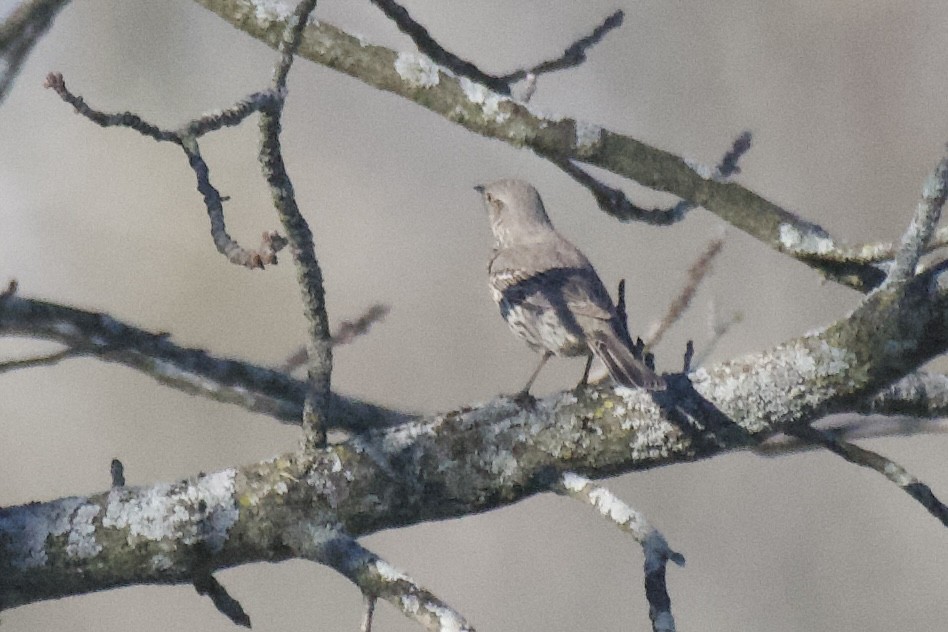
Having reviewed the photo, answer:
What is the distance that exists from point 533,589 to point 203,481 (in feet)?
17.8

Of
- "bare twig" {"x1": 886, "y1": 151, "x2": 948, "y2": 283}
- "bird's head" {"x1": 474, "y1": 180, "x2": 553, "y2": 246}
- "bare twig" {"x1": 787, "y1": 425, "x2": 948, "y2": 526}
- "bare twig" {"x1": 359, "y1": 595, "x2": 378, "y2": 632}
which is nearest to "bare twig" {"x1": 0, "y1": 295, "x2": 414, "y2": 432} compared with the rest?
"bare twig" {"x1": 359, "y1": 595, "x2": 378, "y2": 632}

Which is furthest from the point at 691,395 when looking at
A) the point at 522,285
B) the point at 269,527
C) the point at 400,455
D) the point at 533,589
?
the point at 533,589

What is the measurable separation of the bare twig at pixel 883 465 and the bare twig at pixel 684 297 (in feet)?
2.86

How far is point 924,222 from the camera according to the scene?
258 cm

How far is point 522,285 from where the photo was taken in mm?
4797

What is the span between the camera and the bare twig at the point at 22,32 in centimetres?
277

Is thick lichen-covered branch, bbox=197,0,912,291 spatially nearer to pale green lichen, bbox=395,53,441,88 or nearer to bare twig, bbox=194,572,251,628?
pale green lichen, bbox=395,53,441,88

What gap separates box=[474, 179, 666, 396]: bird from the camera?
3840mm

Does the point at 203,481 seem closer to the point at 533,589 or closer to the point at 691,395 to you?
the point at 691,395

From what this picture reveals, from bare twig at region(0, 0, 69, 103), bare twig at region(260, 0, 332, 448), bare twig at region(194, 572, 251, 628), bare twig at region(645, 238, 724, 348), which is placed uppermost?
bare twig at region(645, 238, 724, 348)

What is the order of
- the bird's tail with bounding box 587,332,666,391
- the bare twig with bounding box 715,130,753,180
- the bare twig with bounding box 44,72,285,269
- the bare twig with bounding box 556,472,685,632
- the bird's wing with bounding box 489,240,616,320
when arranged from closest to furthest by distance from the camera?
1. the bare twig with bounding box 44,72,285,269
2. the bare twig with bounding box 556,472,685,632
3. the bird's tail with bounding box 587,332,666,391
4. the bare twig with bounding box 715,130,753,180
5. the bird's wing with bounding box 489,240,616,320

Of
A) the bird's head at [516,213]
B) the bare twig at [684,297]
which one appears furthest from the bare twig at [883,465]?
the bird's head at [516,213]

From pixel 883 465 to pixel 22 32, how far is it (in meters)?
2.31

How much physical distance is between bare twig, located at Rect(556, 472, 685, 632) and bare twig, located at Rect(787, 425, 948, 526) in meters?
0.54
